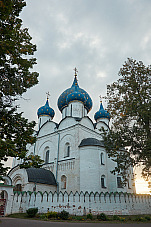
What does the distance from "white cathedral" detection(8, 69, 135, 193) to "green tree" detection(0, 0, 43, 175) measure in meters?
10.2

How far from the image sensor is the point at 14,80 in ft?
20.6

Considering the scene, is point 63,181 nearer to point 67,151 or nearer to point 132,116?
point 67,151

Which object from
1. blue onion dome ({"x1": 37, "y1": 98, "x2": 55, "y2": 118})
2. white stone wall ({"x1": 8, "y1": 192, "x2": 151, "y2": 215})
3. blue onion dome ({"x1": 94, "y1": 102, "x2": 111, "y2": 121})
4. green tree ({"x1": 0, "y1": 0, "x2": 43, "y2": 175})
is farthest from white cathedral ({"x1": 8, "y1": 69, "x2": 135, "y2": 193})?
green tree ({"x1": 0, "y1": 0, "x2": 43, "y2": 175})

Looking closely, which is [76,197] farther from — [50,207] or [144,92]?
[144,92]

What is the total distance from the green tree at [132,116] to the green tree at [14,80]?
5823 mm

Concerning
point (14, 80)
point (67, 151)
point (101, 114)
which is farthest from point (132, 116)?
point (101, 114)

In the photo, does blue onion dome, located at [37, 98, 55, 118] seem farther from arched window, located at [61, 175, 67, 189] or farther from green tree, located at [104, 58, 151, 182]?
green tree, located at [104, 58, 151, 182]

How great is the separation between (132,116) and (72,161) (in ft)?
28.2

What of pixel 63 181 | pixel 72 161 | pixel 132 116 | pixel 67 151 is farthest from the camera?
pixel 67 151

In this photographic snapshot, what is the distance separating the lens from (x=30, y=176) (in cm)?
1579

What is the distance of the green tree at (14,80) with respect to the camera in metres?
5.82

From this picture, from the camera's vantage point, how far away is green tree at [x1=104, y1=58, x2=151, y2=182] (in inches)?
399

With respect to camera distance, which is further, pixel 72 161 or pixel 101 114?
pixel 101 114

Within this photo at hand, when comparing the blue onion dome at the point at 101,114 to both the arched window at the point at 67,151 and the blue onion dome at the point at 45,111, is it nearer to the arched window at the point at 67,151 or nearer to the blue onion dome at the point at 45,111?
the blue onion dome at the point at 45,111
